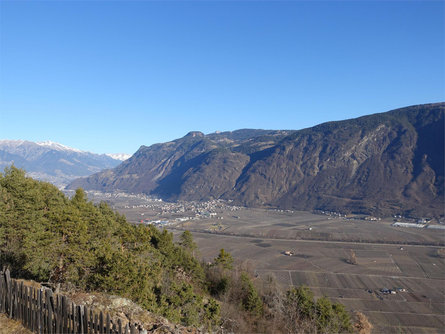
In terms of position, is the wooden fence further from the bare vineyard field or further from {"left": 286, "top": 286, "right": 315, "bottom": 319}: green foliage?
the bare vineyard field

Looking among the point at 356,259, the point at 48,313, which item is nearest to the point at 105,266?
the point at 48,313

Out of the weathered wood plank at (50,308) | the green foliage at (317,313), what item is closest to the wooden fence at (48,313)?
the weathered wood plank at (50,308)

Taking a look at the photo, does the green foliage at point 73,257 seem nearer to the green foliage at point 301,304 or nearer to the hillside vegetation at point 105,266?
the hillside vegetation at point 105,266

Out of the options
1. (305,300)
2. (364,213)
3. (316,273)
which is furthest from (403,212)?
(305,300)

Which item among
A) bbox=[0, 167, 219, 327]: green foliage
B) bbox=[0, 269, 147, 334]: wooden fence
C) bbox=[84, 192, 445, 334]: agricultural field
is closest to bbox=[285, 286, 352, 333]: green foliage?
bbox=[0, 167, 219, 327]: green foliage

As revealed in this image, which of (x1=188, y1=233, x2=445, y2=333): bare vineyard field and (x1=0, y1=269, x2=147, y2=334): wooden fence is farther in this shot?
(x1=188, y1=233, x2=445, y2=333): bare vineyard field

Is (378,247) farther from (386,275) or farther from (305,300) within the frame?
(305,300)
